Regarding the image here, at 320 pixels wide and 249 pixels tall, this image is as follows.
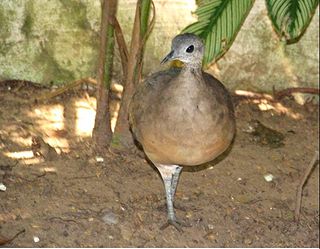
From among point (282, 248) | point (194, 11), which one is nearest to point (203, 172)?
point (282, 248)

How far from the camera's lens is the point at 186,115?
4.13m

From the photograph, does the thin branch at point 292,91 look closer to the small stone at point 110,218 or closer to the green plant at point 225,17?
the green plant at point 225,17

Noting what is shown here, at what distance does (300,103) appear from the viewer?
19.9ft

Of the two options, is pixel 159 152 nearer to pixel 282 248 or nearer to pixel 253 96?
pixel 282 248

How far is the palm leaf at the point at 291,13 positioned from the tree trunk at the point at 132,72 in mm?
796

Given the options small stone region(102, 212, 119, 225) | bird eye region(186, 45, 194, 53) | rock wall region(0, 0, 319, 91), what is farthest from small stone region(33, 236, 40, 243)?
rock wall region(0, 0, 319, 91)

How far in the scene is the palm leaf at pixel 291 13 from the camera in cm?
502

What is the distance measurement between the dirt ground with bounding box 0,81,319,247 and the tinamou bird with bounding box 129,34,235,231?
480 millimetres

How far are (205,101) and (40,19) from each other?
1.70 metres

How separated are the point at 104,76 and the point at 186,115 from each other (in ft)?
3.35

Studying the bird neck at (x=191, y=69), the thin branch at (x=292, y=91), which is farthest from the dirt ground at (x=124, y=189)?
the bird neck at (x=191, y=69)

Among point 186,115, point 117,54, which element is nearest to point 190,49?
point 186,115

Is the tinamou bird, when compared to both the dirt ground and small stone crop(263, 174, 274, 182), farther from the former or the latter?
small stone crop(263, 174, 274, 182)

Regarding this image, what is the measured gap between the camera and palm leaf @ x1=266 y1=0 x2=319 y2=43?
5.02 meters
